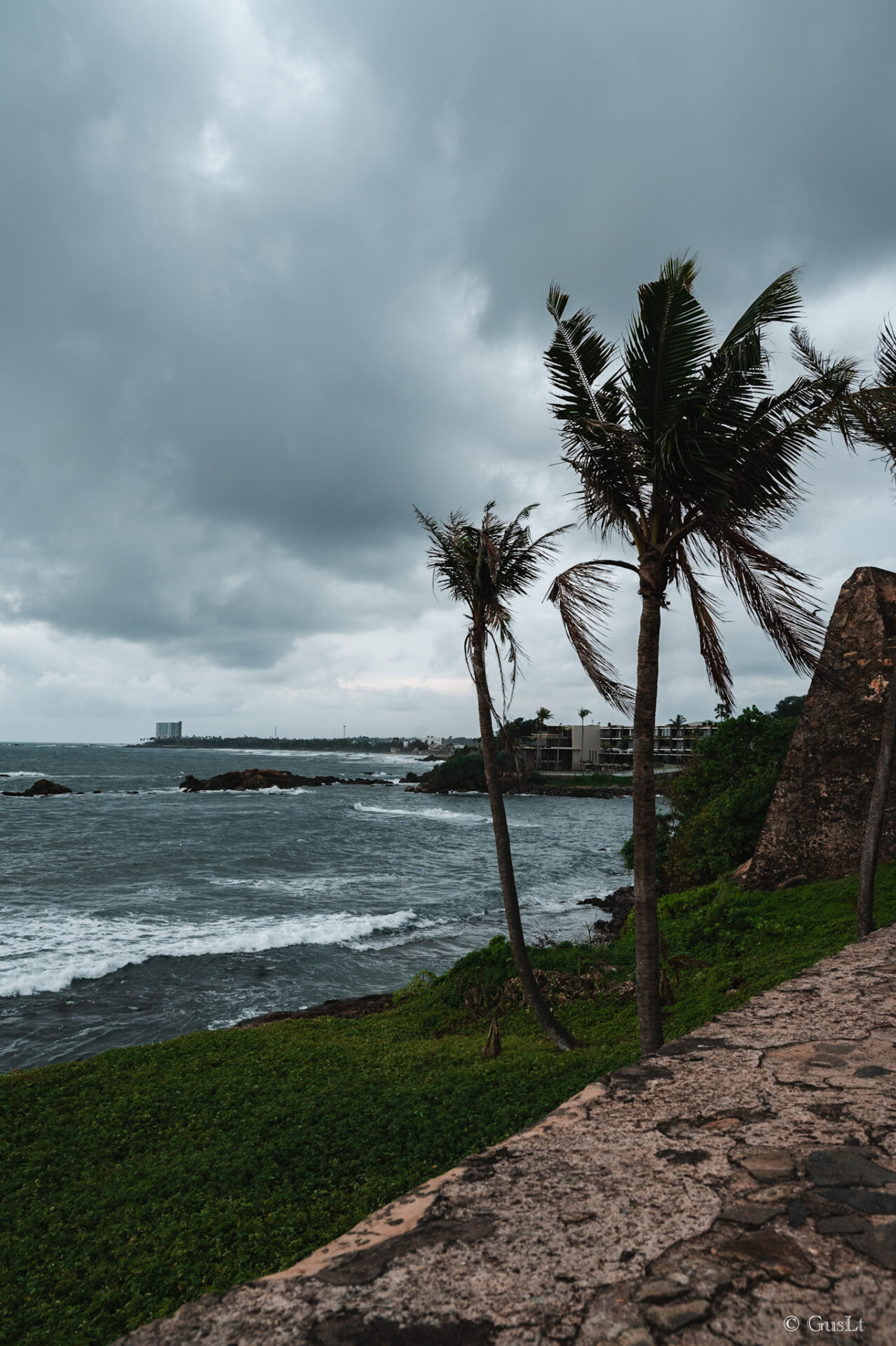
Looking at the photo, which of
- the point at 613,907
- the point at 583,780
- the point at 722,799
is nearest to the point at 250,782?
the point at 583,780

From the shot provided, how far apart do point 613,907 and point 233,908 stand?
12.5m

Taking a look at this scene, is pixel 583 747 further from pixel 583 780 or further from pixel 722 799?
pixel 722 799

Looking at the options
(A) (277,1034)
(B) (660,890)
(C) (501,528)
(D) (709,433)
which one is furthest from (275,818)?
(D) (709,433)

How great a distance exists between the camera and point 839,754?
1294 cm

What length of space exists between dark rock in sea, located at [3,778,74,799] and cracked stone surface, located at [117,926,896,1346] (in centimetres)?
7825

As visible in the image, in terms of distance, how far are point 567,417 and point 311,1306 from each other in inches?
221

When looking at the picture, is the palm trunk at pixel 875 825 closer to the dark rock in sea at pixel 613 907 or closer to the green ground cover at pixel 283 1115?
the green ground cover at pixel 283 1115

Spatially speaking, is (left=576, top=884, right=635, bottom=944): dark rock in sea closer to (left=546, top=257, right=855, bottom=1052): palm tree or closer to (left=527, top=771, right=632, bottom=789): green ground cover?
(left=546, top=257, right=855, bottom=1052): palm tree

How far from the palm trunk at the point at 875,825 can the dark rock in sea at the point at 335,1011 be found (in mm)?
7638

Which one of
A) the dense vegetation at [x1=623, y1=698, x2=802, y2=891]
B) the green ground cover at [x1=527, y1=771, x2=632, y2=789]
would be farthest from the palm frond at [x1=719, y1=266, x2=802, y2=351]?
the green ground cover at [x1=527, y1=771, x2=632, y2=789]

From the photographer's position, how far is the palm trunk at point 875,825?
8.09 meters

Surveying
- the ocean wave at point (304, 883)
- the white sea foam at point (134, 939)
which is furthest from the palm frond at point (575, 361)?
the ocean wave at point (304, 883)

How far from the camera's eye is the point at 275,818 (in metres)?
51.6

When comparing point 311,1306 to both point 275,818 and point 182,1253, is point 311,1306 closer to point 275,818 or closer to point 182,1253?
point 182,1253
